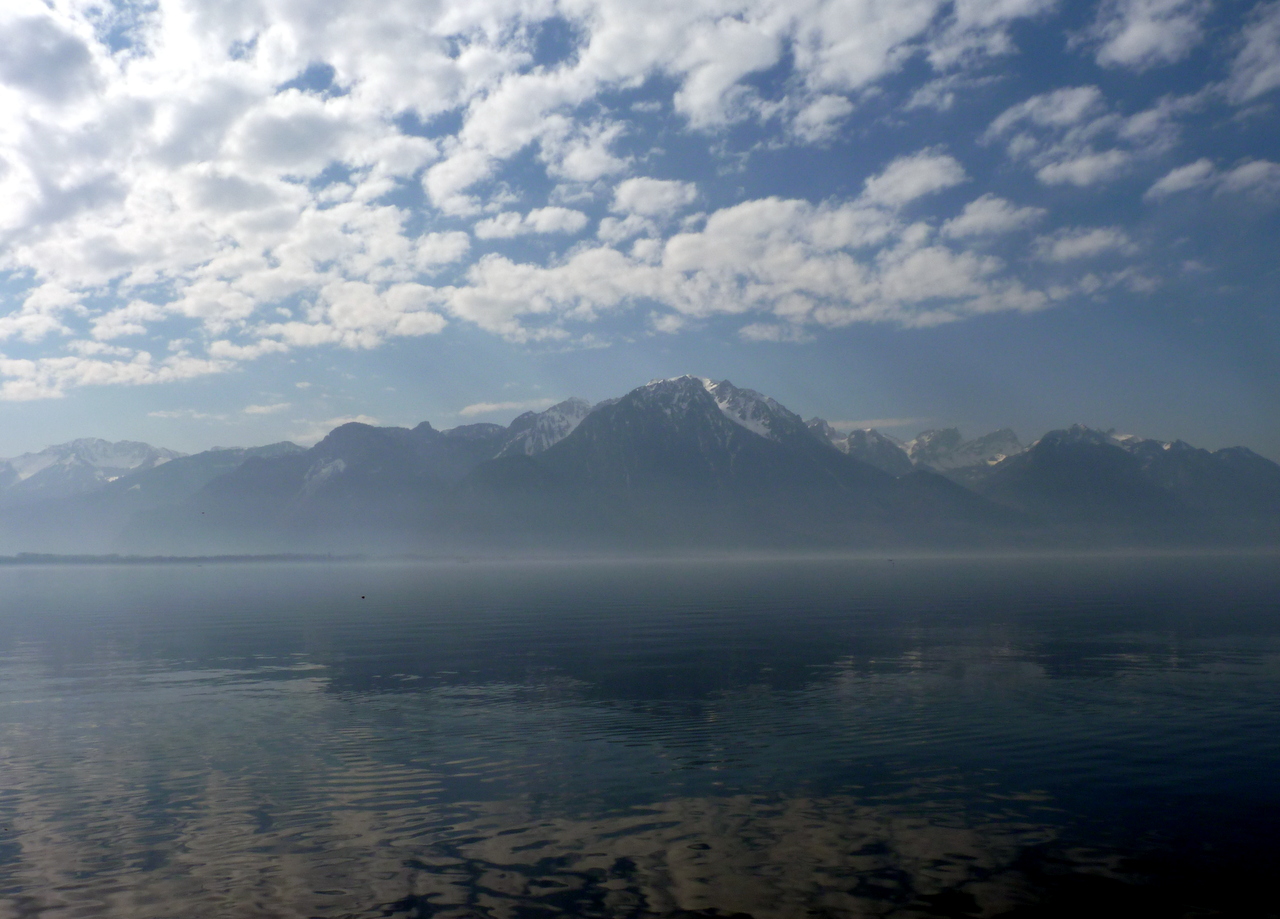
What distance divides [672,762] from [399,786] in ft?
34.6

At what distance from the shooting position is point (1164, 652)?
6475 centimetres

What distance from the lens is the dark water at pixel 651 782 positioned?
21797 mm

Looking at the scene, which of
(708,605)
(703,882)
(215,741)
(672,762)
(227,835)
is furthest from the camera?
(708,605)

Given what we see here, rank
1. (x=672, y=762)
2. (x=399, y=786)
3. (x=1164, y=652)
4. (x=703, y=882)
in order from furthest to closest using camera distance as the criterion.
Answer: (x=1164, y=652) < (x=672, y=762) < (x=399, y=786) < (x=703, y=882)

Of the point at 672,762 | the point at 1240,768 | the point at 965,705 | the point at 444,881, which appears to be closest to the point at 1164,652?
the point at 965,705

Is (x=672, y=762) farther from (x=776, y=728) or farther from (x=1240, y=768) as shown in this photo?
(x=1240, y=768)

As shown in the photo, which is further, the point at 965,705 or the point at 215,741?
the point at 965,705

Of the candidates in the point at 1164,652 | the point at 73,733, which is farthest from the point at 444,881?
the point at 1164,652

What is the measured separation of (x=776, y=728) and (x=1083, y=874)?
693 inches

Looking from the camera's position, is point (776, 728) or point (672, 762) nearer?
point (672, 762)

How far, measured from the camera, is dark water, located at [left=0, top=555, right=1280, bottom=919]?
71.5ft

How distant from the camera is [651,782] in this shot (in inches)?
1218

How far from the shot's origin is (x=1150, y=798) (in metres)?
28.7

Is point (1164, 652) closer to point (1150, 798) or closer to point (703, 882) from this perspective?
point (1150, 798)
